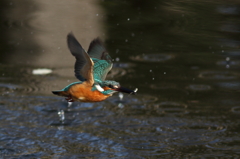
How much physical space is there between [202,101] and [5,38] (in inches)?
134

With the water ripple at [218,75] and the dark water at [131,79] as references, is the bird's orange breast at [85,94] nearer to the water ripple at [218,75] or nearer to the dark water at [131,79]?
the dark water at [131,79]

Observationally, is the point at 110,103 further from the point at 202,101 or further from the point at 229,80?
the point at 229,80

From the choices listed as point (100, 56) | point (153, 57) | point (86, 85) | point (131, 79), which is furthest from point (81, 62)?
point (153, 57)

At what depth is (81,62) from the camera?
3.58 meters

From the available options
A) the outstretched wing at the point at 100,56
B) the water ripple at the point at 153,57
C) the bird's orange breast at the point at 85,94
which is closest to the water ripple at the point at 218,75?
the water ripple at the point at 153,57

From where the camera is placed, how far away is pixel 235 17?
8203 mm

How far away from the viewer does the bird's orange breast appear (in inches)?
136

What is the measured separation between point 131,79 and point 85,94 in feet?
10.1

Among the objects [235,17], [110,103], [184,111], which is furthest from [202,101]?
[235,17]

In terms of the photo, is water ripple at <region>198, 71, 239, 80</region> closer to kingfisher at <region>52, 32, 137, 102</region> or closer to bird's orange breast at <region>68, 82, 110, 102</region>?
kingfisher at <region>52, 32, 137, 102</region>

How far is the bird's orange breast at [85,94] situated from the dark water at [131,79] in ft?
3.82

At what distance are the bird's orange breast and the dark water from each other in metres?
1.16

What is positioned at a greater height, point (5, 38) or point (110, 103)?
point (5, 38)

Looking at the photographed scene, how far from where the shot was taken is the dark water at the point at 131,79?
4.86 meters
